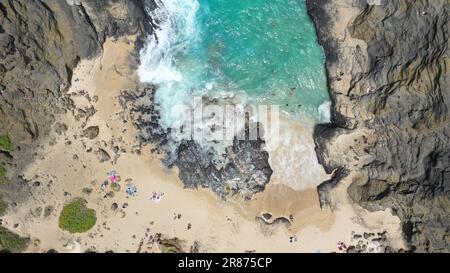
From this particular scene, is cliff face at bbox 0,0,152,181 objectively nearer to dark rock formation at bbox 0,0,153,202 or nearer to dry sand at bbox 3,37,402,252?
dark rock formation at bbox 0,0,153,202

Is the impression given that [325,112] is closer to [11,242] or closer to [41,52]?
[41,52]

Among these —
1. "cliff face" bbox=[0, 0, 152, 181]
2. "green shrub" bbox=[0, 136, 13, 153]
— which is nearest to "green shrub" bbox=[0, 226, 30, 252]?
"cliff face" bbox=[0, 0, 152, 181]

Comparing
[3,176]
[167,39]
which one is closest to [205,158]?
[167,39]

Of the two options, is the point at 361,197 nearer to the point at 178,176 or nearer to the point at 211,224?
the point at 211,224

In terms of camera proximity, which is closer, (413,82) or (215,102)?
(413,82)
